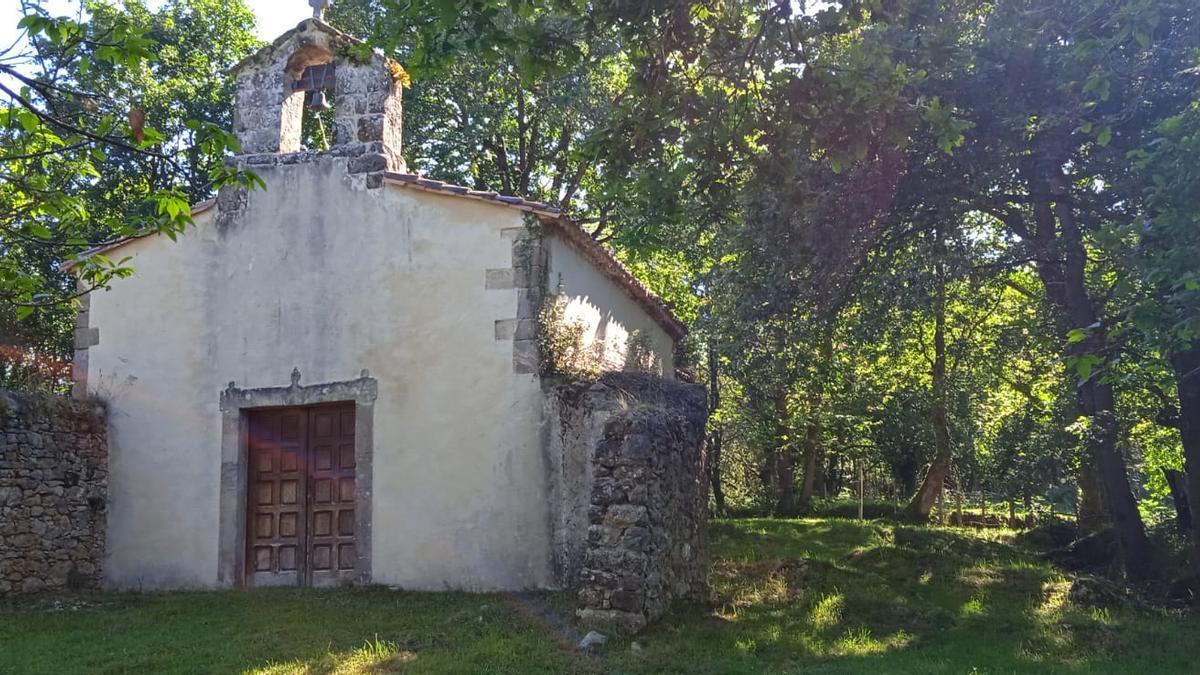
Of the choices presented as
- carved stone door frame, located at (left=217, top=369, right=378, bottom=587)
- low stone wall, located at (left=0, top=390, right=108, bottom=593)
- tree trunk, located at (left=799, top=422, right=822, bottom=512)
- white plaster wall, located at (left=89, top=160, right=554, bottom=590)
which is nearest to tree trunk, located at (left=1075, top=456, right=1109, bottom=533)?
tree trunk, located at (left=799, top=422, right=822, bottom=512)

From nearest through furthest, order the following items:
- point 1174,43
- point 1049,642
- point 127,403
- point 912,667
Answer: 1. point 912,667
2. point 1049,642
3. point 1174,43
4. point 127,403

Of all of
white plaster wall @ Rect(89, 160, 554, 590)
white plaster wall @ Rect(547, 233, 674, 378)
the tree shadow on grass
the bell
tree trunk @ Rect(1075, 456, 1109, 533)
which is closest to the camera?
the tree shadow on grass

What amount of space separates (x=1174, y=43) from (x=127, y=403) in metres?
12.1

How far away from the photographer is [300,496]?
10539 millimetres

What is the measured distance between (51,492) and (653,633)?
706 centimetres

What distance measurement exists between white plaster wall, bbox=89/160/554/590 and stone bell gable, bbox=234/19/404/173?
16.9 inches

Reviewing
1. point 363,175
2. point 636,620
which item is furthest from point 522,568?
point 363,175

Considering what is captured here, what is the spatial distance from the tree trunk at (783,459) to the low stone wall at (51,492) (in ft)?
44.7

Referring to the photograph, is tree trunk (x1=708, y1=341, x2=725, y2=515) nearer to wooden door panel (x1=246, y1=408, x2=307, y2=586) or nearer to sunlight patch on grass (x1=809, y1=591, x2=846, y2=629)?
sunlight patch on grass (x1=809, y1=591, x2=846, y2=629)

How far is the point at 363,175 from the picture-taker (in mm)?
10617

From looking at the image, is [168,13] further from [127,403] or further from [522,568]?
[522,568]

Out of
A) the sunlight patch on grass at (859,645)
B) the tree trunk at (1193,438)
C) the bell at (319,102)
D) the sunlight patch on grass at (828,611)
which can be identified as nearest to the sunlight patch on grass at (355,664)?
the sunlight patch on grass at (859,645)

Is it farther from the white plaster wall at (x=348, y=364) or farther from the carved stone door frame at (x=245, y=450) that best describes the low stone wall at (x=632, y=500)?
the carved stone door frame at (x=245, y=450)

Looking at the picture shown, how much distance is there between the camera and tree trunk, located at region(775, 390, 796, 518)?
21.3 metres
